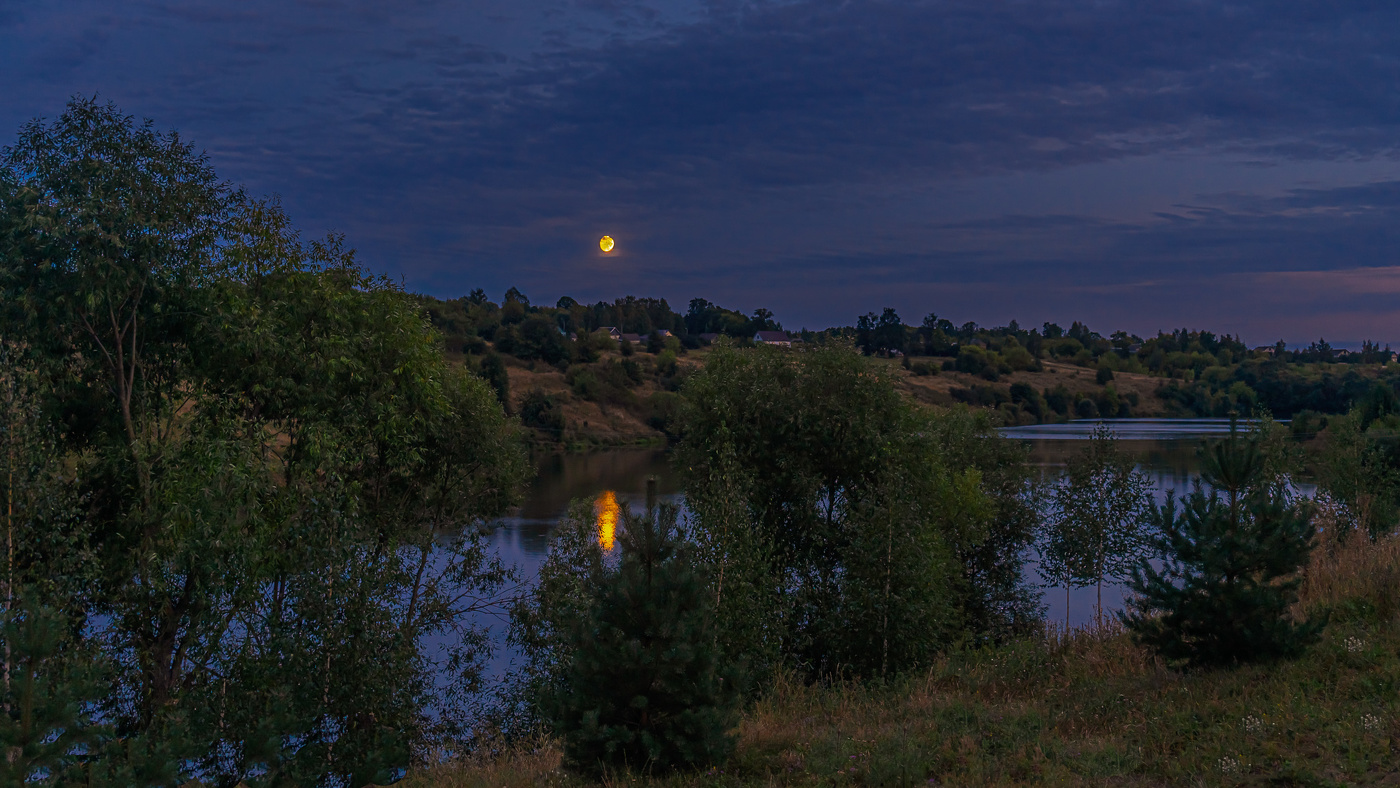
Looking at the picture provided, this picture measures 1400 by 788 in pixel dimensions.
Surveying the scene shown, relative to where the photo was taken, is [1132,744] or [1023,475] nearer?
[1132,744]

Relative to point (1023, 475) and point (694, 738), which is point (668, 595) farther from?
point (1023, 475)

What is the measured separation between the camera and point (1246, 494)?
995cm

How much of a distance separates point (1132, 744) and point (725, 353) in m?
17.0

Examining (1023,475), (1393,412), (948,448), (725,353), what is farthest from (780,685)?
(1393,412)

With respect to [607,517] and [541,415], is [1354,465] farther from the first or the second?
[541,415]

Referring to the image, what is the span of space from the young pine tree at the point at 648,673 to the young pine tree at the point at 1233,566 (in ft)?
17.1

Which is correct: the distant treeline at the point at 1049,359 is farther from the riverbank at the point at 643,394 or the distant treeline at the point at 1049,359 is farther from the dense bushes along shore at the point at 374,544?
the dense bushes along shore at the point at 374,544

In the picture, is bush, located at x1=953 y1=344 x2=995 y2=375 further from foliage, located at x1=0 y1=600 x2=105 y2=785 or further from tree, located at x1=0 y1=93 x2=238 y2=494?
foliage, located at x1=0 y1=600 x2=105 y2=785

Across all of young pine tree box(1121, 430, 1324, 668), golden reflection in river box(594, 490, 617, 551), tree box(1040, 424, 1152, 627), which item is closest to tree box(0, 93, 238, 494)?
young pine tree box(1121, 430, 1324, 668)

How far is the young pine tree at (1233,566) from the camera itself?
31.4ft

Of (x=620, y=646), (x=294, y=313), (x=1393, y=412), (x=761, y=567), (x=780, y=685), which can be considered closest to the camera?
(x=620, y=646)

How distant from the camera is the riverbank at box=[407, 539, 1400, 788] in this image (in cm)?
779

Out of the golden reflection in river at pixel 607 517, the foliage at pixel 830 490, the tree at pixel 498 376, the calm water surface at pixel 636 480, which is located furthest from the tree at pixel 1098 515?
the tree at pixel 498 376

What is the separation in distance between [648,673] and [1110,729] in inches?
185
